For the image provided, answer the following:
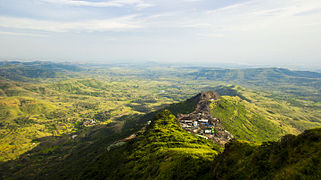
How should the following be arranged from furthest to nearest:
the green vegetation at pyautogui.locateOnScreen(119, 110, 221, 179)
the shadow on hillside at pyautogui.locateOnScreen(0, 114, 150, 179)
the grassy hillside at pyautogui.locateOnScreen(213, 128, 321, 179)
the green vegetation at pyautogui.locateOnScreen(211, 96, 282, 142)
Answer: the green vegetation at pyautogui.locateOnScreen(211, 96, 282, 142), the shadow on hillside at pyautogui.locateOnScreen(0, 114, 150, 179), the green vegetation at pyautogui.locateOnScreen(119, 110, 221, 179), the grassy hillside at pyautogui.locateOnScreen(213, 128, 321, 179)

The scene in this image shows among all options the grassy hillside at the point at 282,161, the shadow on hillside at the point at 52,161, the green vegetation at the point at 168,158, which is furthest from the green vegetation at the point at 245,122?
the grassy hillside at the point at 282,161

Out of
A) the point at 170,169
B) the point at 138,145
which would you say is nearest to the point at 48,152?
the point at 138,145

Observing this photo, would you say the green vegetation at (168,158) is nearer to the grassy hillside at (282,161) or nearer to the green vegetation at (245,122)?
the grassy hillside at (282,161)

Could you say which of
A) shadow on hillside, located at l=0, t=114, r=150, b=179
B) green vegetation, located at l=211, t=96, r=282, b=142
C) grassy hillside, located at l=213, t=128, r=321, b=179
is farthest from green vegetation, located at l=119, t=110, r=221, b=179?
green vegetation, located at l=211, t=96, r=282, b=142

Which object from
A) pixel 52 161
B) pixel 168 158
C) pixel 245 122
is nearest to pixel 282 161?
pixel 168 158

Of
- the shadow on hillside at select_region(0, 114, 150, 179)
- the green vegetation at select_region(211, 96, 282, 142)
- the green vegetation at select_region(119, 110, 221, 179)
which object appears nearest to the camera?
the green vegetation at select_region(119, 110, 221, 179)

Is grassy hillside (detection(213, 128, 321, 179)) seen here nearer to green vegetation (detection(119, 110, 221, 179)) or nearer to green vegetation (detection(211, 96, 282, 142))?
green vegetation (detection(119, 110, 221, 179))

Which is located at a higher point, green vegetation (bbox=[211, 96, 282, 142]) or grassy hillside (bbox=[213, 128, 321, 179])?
grassy hillside (bbox=[213, 128, 321, 179])

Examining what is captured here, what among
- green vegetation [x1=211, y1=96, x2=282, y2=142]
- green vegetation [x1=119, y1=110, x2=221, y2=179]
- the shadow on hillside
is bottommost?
the shadow on hillside

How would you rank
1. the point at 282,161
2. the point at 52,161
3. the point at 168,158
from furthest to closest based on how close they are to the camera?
the point at 52,161, the point at 168,158, the point at 282,161

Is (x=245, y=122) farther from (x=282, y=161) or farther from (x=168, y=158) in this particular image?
(x=282, y=161)
